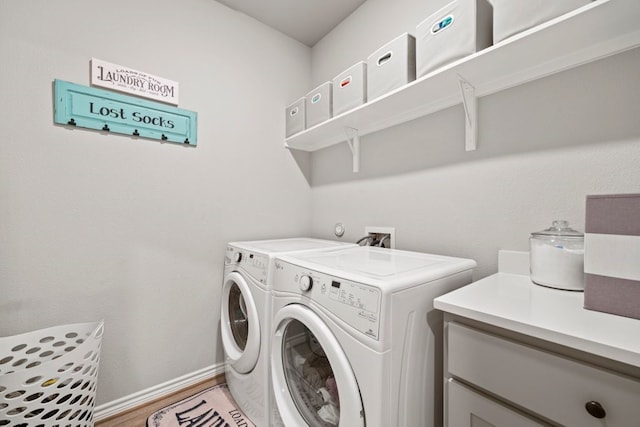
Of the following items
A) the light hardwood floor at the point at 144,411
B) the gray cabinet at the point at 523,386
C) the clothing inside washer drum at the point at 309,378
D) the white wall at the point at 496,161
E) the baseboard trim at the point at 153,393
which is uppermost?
the white wall at the point at 496,161

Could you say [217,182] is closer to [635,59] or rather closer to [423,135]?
[423,135]

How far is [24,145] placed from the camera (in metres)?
1.21

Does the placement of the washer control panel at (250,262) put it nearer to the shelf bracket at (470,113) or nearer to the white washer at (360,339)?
the white washer at (360,339)

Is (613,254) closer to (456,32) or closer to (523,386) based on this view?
(523,386)

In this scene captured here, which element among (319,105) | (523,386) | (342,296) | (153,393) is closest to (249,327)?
(342,296)

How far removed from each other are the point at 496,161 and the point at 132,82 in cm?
198

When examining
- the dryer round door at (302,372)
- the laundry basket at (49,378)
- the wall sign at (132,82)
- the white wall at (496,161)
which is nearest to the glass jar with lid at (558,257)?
the white wall at (496,161)

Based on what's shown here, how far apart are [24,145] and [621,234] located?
2.29 metres

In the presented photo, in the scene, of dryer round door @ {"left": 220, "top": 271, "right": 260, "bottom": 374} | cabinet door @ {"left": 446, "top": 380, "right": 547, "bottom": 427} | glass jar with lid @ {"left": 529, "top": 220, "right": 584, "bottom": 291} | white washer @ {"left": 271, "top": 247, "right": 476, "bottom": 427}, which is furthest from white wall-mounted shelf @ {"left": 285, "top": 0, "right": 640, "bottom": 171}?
dryer round door @ {"left": 220, "top": 271, "right": 260, "bottom": 374}

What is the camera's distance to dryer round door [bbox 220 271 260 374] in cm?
129

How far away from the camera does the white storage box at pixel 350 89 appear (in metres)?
1.47

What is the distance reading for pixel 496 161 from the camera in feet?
3.88

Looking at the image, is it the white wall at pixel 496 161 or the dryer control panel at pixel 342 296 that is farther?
the white wall at pixel 496 161

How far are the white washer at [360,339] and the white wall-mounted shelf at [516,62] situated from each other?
81 cm
